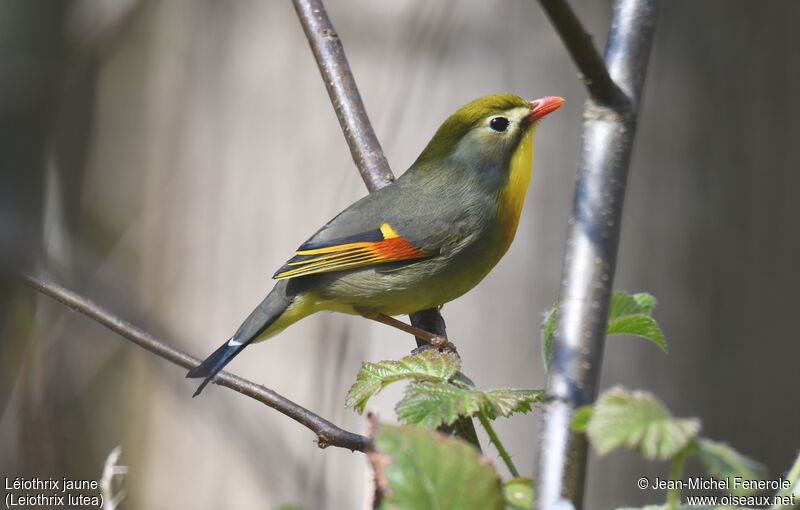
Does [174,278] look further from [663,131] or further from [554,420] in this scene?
[554,420]

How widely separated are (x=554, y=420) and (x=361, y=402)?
519 millimetres

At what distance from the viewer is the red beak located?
10.3ft

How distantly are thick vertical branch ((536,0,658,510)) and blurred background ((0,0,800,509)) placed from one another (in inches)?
110

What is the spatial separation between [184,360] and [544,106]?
188cm

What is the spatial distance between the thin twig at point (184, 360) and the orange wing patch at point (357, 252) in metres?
1.17

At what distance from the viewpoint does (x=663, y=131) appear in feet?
14.8

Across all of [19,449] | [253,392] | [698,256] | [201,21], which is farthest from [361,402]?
[201,21]

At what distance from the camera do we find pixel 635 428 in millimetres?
854

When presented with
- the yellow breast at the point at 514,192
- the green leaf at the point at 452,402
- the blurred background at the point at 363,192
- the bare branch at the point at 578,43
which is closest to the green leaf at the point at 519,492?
the green leaf at the point at 452,402

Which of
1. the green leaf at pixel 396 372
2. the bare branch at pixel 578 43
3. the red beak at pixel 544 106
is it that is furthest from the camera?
the red beak at pixel 544 106

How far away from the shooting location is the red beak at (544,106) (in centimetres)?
315

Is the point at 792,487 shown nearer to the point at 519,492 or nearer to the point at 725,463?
the point at 725,463

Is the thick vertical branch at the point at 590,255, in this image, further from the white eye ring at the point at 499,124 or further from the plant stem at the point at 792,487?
the white eye ring at the point at 499,124

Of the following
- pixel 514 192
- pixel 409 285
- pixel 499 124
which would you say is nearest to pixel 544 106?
pixel 499 124
